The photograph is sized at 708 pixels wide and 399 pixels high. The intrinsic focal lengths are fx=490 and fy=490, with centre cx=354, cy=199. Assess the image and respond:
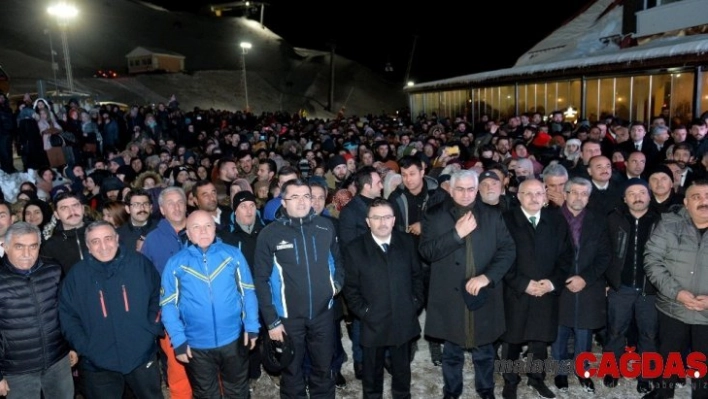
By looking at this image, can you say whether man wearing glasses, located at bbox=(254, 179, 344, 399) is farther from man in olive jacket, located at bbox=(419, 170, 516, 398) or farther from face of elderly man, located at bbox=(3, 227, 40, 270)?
face of elderly man, located at bbox=(3, 227, 40, 270)

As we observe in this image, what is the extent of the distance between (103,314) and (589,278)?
434 cm

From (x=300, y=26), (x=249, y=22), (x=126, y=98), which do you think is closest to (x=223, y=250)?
(x=126, y=98)

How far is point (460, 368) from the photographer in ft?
15.4

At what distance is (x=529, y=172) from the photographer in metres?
6.67

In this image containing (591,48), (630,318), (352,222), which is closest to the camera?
(630,318)

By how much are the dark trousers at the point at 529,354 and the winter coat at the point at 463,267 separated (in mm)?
418

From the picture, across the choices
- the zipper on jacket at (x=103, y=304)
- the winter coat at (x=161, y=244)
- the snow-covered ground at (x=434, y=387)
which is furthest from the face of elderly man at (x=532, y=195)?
the zipper on jacket at (x=103, y=304)

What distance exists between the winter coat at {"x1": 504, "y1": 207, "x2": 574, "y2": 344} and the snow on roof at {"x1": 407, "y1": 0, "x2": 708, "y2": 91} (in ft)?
33.0

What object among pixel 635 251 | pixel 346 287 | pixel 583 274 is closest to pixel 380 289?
pixel 346 287

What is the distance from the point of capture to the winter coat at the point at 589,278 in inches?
186

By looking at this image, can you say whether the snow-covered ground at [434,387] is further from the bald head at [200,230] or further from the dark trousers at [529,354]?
the bald head at [200,230]

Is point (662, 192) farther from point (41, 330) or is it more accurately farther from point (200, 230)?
point (41, 330)

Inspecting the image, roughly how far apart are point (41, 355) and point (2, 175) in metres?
10.9

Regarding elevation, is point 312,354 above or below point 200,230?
below
